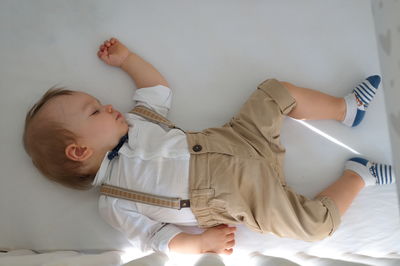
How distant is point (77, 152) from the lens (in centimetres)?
88

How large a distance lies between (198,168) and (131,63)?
396 mm

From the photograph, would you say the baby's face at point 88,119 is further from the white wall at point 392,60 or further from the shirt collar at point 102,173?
the white wall at point 392,60

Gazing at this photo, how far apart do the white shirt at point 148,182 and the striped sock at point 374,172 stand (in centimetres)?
45

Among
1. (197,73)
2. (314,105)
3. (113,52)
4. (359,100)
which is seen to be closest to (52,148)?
(113,52)

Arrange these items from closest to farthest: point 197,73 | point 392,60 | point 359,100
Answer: point 392,60 < point 359,100 < point 197,73

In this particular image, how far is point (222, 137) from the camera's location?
0.94 m

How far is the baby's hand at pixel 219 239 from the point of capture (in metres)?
0.89

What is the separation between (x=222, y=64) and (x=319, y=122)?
1.10 ft

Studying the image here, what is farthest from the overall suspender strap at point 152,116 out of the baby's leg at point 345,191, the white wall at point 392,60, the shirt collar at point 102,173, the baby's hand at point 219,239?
the white wall at point 392,60

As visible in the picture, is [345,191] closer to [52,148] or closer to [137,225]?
[137,225]

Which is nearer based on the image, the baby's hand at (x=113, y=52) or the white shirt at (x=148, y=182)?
the white shirt at (x=148, y=182)

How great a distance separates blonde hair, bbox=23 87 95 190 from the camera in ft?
2.83

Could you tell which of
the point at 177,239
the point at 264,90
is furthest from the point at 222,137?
the point at 177,239

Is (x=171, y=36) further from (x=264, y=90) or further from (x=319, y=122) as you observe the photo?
(x=319, y=122)
